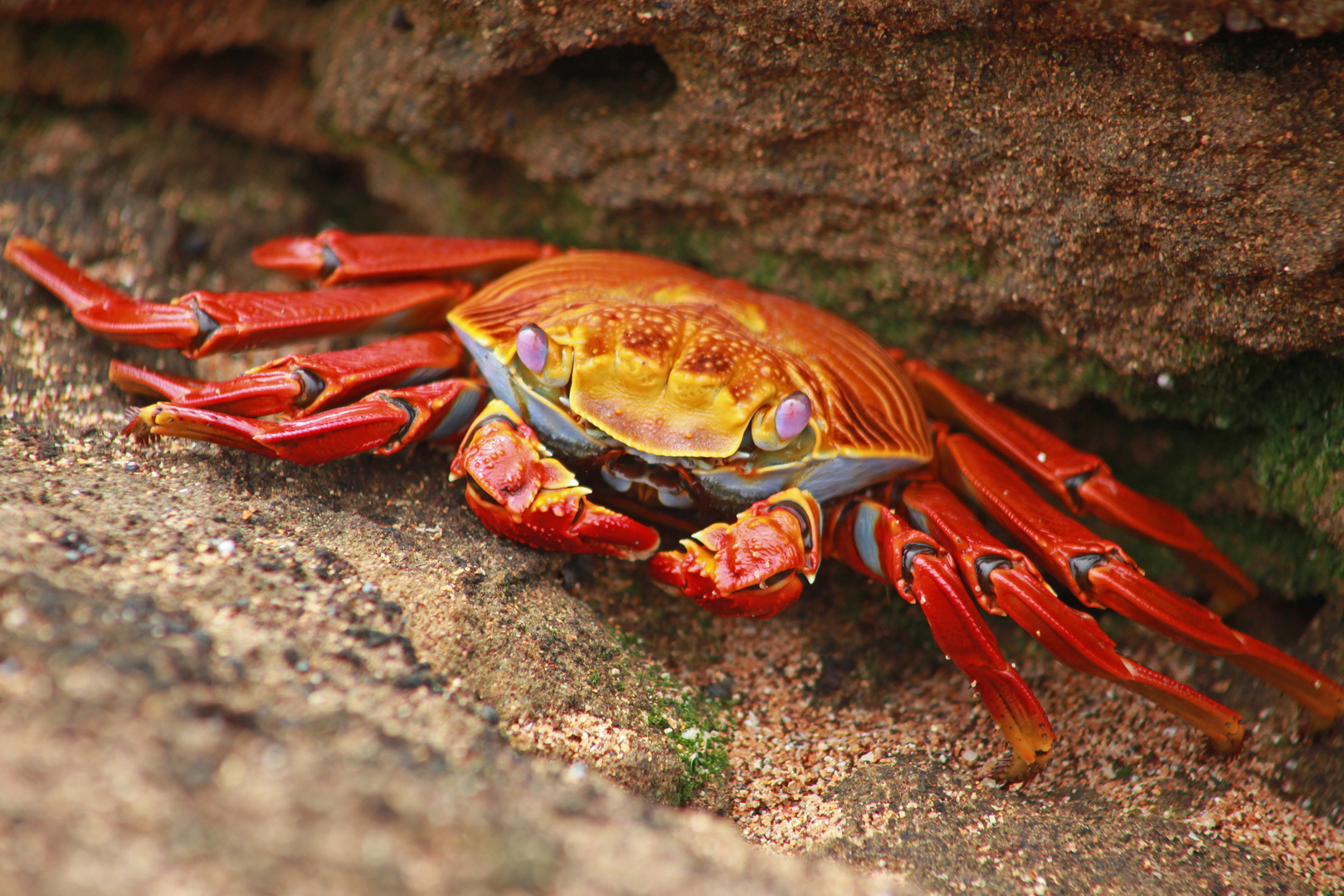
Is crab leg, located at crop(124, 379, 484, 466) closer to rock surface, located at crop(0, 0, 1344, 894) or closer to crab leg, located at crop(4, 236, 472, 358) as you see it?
rock surface, located at crop(0, 0, 1344, 894)

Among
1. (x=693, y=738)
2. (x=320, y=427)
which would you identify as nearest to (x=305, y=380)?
(x=320, y=427)

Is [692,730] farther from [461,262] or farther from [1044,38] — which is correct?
[1044,38]

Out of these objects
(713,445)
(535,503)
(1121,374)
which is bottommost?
(535,503)

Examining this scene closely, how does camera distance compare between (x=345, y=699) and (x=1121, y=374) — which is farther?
(x=1121, y=374)

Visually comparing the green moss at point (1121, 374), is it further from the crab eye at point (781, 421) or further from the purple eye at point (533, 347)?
the purple eye at point (533, 347)

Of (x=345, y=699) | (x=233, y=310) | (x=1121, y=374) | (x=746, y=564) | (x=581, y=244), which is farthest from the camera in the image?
(x=581, y=244)

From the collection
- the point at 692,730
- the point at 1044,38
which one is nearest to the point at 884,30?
the point at 1044,38

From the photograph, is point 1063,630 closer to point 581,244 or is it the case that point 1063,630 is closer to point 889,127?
point 889,127

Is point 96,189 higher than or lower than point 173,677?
higher

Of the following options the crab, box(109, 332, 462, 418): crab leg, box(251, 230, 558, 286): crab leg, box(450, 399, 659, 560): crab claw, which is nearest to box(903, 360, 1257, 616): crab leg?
the crab
